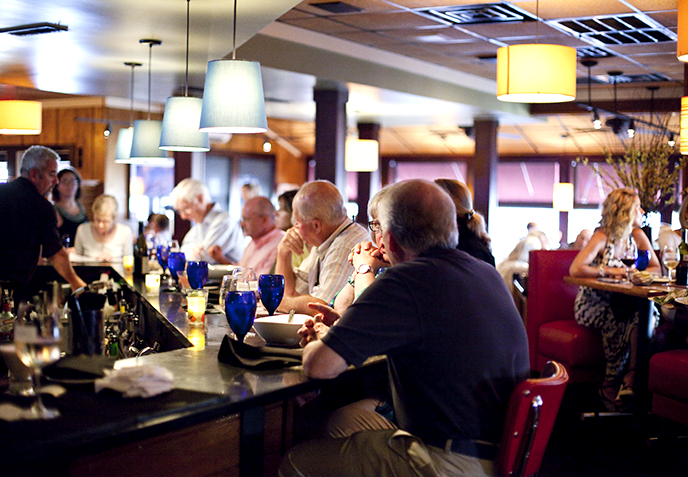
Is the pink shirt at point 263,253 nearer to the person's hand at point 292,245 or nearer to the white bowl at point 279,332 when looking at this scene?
the person's hand at point 292,245

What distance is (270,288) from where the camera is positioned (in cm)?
229

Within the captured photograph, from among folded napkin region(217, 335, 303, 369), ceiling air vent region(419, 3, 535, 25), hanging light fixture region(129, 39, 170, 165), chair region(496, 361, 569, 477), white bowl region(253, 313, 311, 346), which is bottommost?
chair region(496, 361, 569, 477)

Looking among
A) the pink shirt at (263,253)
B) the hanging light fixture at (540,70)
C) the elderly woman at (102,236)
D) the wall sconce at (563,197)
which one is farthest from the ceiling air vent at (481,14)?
the wall sconce at (563,197)

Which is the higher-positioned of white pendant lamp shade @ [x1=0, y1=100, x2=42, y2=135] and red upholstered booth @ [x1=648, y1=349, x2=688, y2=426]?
white pendant lamp shade @ [x1=0, y1=100, x2=42, y2=135]

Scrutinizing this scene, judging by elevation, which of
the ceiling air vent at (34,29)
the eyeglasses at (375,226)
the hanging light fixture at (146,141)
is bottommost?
the eyeglasses at (375,226)

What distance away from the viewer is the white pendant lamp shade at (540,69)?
165 inches

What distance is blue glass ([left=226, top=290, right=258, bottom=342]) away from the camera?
1.88m

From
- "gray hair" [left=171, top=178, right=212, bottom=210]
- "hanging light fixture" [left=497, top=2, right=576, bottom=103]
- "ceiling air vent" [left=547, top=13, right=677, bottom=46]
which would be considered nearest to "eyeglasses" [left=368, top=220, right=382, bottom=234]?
"hanging light fixture" [left=497, top=2, right=576, bottom=103]

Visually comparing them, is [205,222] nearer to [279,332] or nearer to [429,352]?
[279,332]

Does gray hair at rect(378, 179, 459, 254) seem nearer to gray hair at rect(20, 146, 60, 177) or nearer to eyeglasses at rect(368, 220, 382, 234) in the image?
eyeglasses at rect(368, 220, 382, 234)

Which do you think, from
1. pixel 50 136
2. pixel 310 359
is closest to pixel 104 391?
pixel 310 359

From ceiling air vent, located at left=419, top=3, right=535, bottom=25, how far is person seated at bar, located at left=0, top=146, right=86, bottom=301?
3578 mm

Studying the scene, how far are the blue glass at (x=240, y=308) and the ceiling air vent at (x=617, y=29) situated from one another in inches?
208

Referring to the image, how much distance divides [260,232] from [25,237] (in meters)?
1.52
